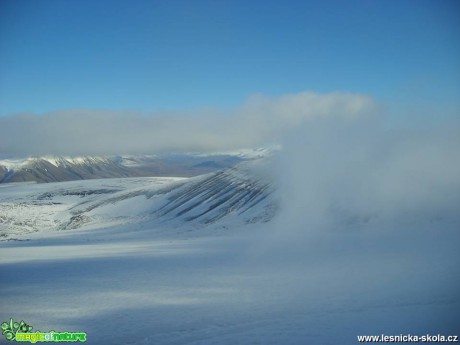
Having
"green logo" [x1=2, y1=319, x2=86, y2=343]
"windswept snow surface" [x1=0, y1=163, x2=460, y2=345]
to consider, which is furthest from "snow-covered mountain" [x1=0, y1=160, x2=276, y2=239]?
"green logo" [x1=2, y1=319, x2=86, y2=343]

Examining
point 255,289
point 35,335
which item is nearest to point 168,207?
→ point 255,289

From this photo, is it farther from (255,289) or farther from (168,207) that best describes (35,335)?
(168,207)

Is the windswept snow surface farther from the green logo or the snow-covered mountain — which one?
the snow-covered mountain

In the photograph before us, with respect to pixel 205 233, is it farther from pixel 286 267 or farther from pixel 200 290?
pixel 200 290

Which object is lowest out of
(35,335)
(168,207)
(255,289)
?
(35,335)

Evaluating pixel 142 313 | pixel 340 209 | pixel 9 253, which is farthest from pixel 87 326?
pixel 340 209

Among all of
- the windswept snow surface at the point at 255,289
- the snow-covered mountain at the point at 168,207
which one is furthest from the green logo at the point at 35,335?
the snow-covered mountain at the point at 168,207

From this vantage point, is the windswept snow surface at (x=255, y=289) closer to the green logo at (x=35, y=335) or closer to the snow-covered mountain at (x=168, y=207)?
the green logo at (x=35, y=335)

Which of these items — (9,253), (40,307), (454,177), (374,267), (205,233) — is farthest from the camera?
(205,233)
